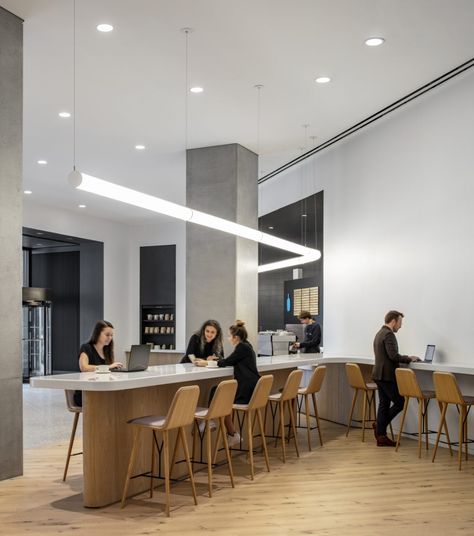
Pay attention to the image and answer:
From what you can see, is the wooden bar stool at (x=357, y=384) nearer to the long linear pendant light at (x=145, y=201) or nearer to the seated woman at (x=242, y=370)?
the long linear pendant light at (x=145, y=201)

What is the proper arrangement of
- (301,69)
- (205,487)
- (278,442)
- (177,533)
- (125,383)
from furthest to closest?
(278,442) < (301,69) < (205,487) < (125,383) < (177,533)

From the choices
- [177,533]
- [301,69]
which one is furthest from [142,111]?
[177,533]

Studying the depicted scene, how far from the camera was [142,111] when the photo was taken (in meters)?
7.97

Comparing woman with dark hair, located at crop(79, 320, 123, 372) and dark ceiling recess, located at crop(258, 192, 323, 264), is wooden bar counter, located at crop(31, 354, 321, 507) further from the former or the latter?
dark ceiling recess, located at crop(258, 192, 323, 264)

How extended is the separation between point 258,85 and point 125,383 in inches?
144

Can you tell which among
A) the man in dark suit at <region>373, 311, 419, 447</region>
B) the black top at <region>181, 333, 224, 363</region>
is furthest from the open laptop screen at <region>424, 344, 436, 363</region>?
the black top at <region>181, 333, 224, 363</region>

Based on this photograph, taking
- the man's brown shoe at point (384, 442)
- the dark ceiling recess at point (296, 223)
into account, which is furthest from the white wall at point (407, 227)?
the man's brown shoe at point (384, 442)

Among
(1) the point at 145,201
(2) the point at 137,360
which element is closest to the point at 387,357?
(2) the point at 137,360

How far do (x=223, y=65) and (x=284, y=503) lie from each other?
3886 millimetres

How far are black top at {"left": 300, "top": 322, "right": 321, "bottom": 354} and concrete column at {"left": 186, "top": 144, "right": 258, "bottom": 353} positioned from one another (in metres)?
1.15

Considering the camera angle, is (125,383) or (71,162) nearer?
(125,383)

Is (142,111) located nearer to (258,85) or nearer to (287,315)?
(258,85)

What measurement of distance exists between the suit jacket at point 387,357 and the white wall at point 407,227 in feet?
1.68

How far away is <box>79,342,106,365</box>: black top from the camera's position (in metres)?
6.08
